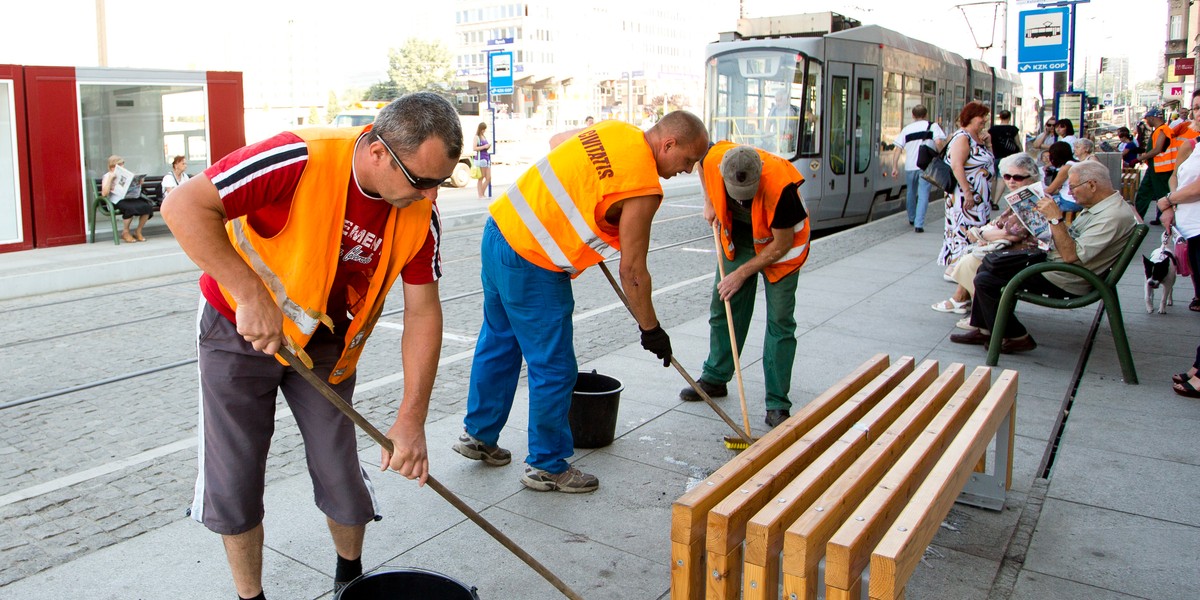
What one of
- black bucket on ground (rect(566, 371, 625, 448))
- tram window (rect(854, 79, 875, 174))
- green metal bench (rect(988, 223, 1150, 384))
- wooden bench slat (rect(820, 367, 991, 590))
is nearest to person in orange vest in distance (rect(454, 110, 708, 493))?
black bucket on ground (rect(566, 371, 625, 448))

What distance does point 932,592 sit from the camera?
329 cm

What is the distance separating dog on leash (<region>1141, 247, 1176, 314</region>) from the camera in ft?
25.2

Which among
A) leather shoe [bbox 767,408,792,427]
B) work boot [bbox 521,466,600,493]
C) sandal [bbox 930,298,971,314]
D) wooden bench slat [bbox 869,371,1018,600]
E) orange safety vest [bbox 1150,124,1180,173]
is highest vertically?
orange safety vest [bbox 1150,124,1180,173]

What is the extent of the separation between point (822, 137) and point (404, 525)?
36.6ft

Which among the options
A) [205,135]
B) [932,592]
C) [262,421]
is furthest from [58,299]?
[932,592]

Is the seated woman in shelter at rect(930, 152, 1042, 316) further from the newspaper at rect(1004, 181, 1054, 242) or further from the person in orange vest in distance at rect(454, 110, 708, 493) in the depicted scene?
the person in orange vest in distance at rect(454, 110, 708, 493)

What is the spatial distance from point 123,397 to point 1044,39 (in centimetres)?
1725

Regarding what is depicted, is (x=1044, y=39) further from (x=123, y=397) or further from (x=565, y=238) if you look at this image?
(x=123, y=397)

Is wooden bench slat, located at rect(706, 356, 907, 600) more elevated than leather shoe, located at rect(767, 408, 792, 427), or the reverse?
wooden bench slat, located at rect(706, 356, 907, 600)

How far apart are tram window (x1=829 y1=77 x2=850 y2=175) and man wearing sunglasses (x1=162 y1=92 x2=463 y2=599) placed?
1174 centimetres

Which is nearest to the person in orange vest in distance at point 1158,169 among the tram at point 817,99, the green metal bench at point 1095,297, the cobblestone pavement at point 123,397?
the tram at point 817,99

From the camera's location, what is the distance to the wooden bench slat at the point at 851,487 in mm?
2425

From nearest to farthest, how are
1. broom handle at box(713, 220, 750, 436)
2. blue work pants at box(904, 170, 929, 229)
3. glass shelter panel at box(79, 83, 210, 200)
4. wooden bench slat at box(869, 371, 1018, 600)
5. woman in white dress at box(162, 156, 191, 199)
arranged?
wooden bench slat at box(869, 371, 1018, 600), broom handle at box(713, 220, 750, 436), blue work pants at box(904, 170, 929, 229), woman in white dress at box(162, 156, 191, 199), glass shelter panel at box(79, 83, 210, 200)

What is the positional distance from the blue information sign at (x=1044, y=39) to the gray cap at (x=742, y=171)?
15.3 m
